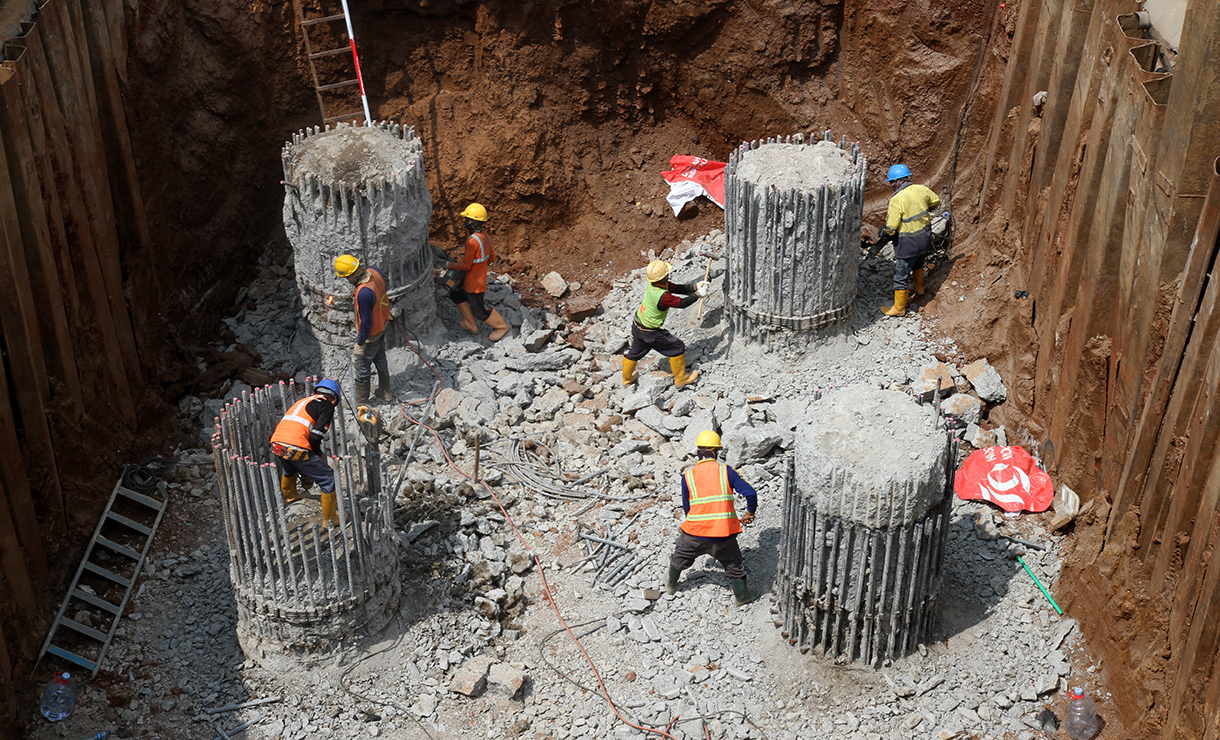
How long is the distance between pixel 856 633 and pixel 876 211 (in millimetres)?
6612

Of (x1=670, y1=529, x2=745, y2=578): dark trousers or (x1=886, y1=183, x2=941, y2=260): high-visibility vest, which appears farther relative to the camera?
(x1=886, y1=183, x2=941, y2=260): high-visibility vest

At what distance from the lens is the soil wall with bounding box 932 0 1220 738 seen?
7.43 metres

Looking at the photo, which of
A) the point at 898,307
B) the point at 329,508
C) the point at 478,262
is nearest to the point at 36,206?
the point at 329,508

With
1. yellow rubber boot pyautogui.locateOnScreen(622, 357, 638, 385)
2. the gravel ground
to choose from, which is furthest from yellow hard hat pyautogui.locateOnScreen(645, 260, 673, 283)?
the gravel ground

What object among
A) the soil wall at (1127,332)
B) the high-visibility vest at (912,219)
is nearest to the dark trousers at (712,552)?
the soil wall at (1127,332)

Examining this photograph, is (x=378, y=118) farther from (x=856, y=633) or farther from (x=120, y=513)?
(x=856, y=633)

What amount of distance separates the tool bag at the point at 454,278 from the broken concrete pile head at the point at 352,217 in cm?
35

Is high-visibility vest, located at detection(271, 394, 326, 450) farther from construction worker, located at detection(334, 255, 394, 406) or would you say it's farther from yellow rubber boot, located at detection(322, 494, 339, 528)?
construction worker, located at detection(334, 255, 394, 406)

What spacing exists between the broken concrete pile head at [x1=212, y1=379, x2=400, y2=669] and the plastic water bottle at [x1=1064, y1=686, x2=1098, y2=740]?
5.20m

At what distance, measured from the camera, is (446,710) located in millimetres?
8969

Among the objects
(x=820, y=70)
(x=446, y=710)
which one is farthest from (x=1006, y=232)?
(x=446, y=710)

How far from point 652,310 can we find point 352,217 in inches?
122

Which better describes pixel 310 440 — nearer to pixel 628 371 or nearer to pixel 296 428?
pixel 296 428

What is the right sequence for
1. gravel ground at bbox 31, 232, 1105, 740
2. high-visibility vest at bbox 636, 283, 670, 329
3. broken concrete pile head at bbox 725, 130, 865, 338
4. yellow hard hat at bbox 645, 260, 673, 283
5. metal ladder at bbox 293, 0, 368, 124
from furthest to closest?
metal ladder at bbox 293, 0, 368, 124
high-visibility vest at bbox 636, 283, 670, 329
yellow hard hat at bbox 645, 260, 673, 283
broken concrete pile head at bbox 725, 130, 865, 338
gravel ground at bbox 31, 232, 1105, 740
